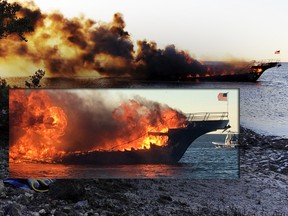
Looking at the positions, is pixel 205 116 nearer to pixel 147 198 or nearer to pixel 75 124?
pixel 75 124

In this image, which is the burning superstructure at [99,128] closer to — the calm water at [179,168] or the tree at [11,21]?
the calm water at [179,168]

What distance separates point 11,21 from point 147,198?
955 cm

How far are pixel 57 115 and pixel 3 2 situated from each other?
32.6 ft

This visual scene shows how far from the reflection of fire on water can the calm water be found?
11.6 inches

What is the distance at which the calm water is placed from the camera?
31.6ft

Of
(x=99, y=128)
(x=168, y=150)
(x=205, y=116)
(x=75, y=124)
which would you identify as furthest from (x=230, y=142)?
(x=75, y=124)

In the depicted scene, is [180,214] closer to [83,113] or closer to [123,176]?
[123,176]

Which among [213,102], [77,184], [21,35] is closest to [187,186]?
[77,184]

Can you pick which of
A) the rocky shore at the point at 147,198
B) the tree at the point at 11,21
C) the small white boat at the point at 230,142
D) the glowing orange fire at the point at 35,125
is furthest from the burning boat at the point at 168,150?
the tree at the point at 11,21

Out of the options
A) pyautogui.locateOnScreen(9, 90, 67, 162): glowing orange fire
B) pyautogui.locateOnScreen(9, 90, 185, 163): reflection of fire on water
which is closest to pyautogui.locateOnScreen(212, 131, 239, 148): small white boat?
pyautogui.locateOnScreen(9, 90, 185, 163): reflection of fire on water

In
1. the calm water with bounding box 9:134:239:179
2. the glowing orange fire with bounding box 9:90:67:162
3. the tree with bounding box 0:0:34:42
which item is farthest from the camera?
the tree with bounding box 0:0:34:42

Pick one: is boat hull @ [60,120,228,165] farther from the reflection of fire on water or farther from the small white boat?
the small white boat

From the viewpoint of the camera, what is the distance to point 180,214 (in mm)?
11352

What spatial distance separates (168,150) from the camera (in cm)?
958
